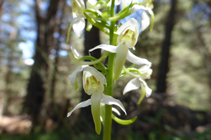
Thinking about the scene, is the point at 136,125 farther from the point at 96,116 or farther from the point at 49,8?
the point at 49,8

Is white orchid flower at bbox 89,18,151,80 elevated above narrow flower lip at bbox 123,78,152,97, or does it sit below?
above

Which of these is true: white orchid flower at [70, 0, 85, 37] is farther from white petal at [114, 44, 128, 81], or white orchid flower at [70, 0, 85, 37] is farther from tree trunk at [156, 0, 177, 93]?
tree trunk at [156, 0, 177, 93]

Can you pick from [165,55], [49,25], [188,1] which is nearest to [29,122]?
[49,25]

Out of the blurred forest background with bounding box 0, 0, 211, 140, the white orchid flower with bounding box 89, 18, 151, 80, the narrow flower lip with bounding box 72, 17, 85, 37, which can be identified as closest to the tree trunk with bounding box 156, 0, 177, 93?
the blurred forest background with bounding box 0, 0, 211, 140

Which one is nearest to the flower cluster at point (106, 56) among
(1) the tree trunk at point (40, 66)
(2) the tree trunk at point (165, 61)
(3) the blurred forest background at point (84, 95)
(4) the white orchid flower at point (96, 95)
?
(4) the white orchid flower at point (96, 95)

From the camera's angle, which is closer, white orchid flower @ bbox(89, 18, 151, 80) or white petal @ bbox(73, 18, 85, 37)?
white orchid flower @ bbox(89, 18, 151, 80)

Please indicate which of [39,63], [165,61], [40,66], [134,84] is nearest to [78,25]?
[134,84]
